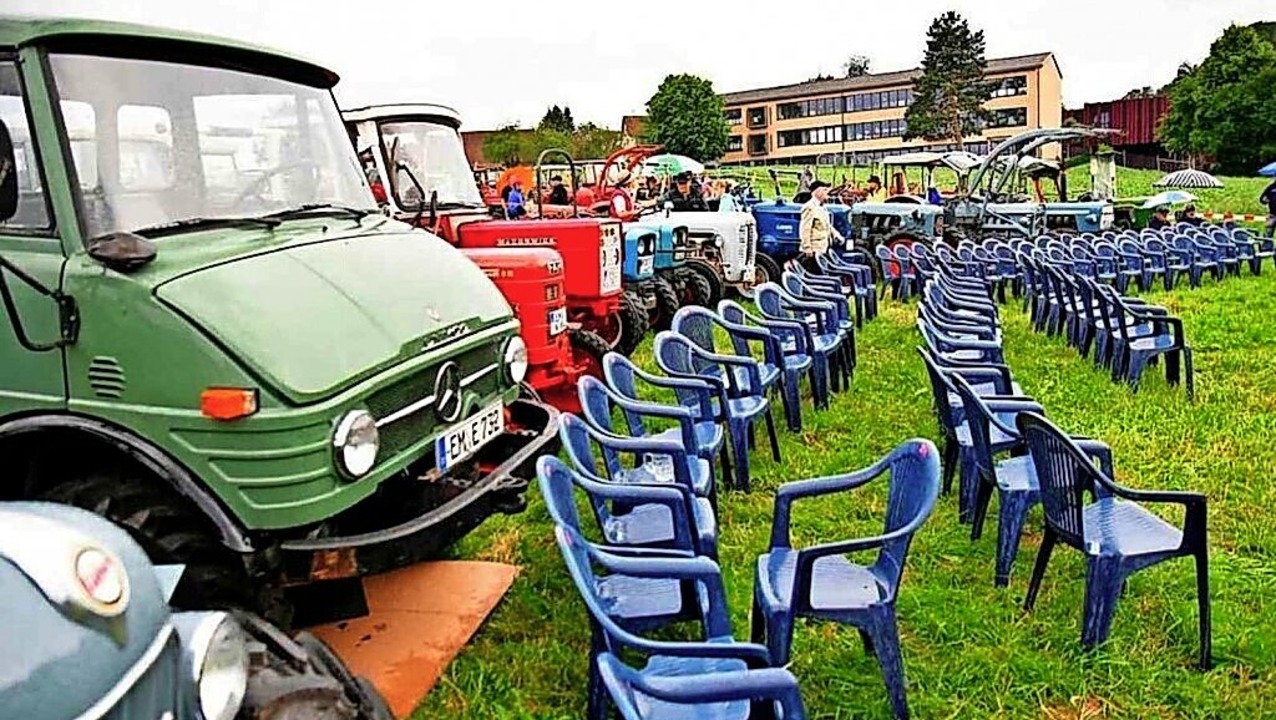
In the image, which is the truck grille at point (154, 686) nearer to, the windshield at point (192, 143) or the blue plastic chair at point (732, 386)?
the windshield at point (192, 143)

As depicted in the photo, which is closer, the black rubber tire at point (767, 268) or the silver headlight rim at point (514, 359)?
the silver headlight rim at point (514, 359)

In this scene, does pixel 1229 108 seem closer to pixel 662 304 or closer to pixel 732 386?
pixel 662 304

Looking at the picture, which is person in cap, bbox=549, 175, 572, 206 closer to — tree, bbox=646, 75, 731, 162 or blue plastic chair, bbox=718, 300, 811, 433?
blue plastic chair, bbox=718, 300, 811, 433

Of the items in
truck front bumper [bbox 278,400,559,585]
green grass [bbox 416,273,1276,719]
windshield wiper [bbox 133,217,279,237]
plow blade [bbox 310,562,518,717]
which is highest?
windshield wiper [bbox 133,217,279,237]

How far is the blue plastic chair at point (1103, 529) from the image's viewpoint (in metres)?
4.01

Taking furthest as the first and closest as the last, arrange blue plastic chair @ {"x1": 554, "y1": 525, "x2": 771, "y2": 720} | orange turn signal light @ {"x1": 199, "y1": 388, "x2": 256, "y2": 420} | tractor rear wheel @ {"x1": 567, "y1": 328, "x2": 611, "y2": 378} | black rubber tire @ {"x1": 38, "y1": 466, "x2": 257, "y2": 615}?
tractor rear wheel @ {"x1": 567, "y1": 328, "x2": 611, "y2": 378}, black rubber tire @ {"x1": 38, "y1": 466, "x2": 257, "y2": 615}, orange turn signal light @ {"x1": 199, "y1": 388, "x2": 256, "y2": 420}, blue plastic chair @ {"x1": 554, "y1": 525, "x2": 771, "y2": 720}

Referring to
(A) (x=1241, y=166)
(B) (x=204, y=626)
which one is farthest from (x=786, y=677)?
(A) (x=1241, y=166)

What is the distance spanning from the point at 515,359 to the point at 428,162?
383cm

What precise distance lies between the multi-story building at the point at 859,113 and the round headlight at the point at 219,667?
55.9 metres

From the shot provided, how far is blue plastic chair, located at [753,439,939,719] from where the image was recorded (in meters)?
3.56

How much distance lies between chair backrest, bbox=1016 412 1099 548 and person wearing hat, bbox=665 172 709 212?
39.4 ft

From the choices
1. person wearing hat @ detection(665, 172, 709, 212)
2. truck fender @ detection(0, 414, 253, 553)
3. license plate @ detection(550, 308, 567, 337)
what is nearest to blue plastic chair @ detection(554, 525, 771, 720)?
truck fender @ detection(0, 414, 253, 553)

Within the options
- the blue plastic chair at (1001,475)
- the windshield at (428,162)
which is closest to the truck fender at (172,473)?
the blue plastic chair at (1001,475)

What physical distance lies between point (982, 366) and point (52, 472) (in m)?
4.51
